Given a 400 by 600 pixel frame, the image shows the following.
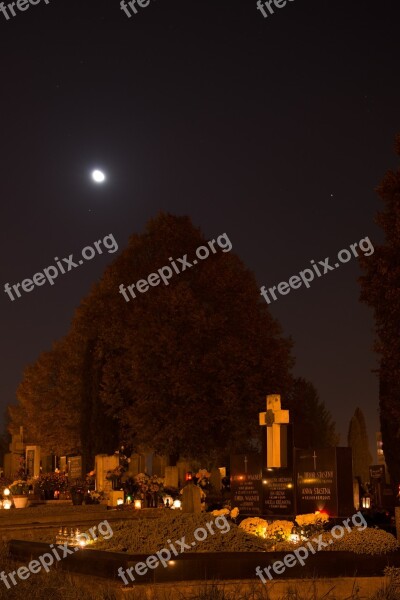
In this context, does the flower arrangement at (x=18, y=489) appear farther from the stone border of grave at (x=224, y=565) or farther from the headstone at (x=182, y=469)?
the stone border of grave at (x=224, y=565)

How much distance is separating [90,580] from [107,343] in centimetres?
2683

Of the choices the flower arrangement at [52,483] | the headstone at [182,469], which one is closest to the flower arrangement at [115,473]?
the flower arrangement at [52,483]

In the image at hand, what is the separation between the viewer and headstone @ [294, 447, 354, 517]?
16.9 metres

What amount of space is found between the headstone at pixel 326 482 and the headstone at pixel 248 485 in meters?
1.42

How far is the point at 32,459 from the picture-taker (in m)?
45.1

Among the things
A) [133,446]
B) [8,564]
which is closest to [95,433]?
[133,446]

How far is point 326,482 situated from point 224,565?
7.65m

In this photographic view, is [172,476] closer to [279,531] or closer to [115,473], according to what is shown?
[115,473]

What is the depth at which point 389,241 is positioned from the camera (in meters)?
21.0

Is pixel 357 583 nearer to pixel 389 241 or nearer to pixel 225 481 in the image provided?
pixel 389 241

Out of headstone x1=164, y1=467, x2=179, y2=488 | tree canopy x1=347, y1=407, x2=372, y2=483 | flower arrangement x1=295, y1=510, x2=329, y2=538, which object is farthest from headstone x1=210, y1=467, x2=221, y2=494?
tree canopy x1=347, y1=407, x2=372, y2=483

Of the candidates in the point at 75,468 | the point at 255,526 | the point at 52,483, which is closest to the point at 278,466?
the point at 255,526

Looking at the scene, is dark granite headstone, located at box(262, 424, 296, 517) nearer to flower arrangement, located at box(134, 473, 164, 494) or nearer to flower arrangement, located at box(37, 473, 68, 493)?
flower arrangement, located at box(134, 473, 164, 494)

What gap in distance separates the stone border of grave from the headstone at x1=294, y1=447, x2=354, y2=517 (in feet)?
19.5
